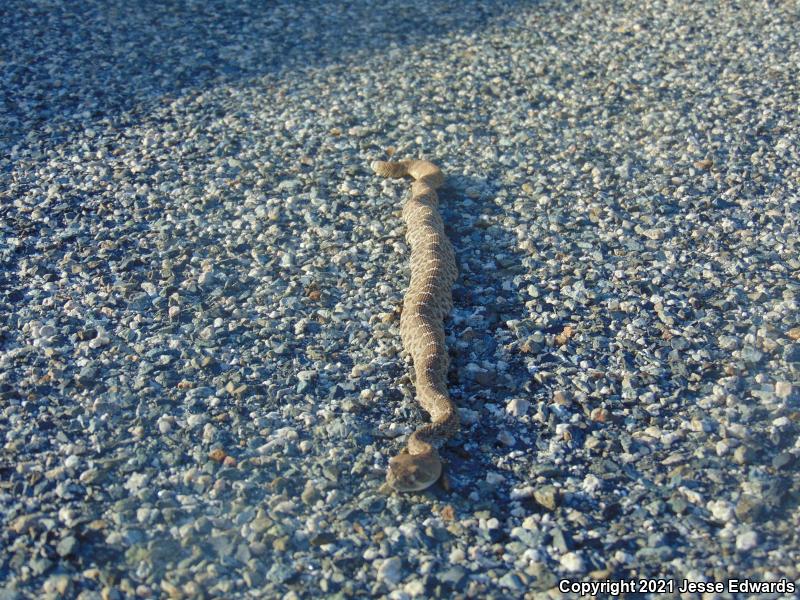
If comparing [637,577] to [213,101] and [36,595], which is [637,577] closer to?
[36,595]

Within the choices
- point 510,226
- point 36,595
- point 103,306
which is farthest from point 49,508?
point 510,226

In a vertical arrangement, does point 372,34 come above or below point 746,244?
above

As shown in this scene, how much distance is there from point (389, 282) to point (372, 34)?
19.2 feet

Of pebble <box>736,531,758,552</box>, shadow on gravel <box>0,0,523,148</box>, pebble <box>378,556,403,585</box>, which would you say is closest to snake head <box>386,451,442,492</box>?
pebble <box>378,556,403,585</box>

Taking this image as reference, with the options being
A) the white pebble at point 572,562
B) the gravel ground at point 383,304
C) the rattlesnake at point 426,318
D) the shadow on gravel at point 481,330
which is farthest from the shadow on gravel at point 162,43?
the white pebble at point 572,562

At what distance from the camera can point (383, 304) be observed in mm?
7090

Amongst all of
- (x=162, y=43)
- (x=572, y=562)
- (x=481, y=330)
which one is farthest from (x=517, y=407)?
(x=162, y=43)

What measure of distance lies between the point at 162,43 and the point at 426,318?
7.11 meters

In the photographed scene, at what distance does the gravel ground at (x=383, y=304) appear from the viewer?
495 centimetres

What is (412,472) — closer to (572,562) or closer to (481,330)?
(572,562)

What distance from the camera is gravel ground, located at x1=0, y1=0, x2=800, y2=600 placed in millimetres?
4953

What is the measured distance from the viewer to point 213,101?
33.8 ft

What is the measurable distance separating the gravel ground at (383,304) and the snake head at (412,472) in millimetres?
99

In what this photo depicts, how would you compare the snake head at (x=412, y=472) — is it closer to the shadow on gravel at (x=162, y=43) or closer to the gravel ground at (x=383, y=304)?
the gravel ground at (x=383, y=304)
